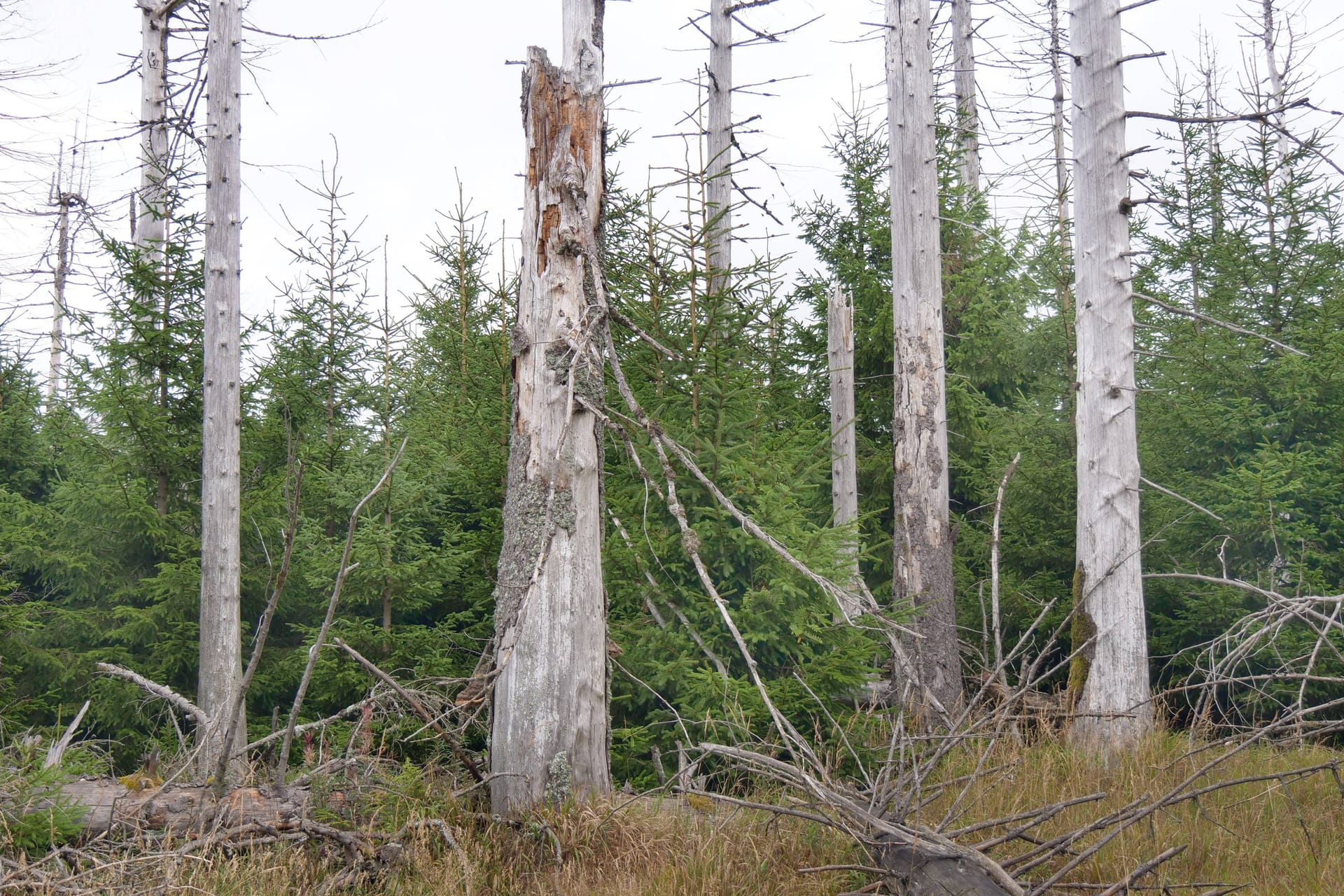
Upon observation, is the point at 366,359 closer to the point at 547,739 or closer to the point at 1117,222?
the point at 547,739

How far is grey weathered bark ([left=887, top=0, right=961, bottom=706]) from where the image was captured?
339 inches

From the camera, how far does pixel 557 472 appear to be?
4508mm

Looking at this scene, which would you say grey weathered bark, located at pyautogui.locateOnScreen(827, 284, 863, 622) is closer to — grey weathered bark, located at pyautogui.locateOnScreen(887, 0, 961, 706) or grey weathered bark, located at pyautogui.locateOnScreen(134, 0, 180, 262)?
grey weathered bark, located at pyautogui.locateOnScreen(887, 0, 961, 706)

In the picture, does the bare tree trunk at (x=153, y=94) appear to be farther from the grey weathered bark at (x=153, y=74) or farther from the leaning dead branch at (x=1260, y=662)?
the leaning dead branch at (x=1260, y=662)

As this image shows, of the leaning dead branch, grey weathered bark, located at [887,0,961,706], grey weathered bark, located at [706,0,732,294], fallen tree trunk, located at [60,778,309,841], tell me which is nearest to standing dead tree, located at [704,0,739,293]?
grey weathered bark, located at [706,0,732,294]

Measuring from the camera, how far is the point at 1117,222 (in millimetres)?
6656

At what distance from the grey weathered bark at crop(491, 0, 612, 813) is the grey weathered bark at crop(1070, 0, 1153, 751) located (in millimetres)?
4050

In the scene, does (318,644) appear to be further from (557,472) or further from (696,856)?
(696,856)

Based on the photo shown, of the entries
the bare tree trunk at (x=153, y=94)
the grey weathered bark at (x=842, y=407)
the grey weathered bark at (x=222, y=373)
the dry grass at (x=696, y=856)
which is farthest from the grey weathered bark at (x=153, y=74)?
the dry grass at (x=696, y=856)

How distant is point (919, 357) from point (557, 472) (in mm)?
5618

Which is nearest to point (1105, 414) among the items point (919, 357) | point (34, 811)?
point (919, 357)

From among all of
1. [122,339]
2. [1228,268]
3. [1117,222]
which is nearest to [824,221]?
[1228,268]

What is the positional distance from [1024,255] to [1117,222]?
681 centimetres

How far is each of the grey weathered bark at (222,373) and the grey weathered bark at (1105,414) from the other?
7.37 metres
